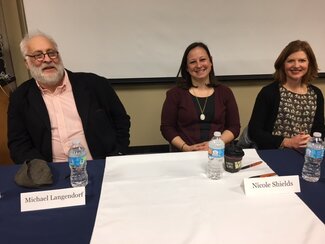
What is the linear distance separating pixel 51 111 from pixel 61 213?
2.80ft

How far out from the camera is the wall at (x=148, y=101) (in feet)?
8.99

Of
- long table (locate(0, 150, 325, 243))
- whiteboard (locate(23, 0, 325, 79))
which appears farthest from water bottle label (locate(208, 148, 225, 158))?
whiteboard (locate(23, 0, 325, 79))

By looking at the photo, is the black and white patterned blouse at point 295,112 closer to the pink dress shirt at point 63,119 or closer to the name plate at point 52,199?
the pink dress shirt at point 63,119

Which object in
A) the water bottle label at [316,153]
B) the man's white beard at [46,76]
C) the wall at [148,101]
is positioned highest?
the man's white beard at [46,76]

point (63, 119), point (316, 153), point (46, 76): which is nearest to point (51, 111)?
point (63, 119)

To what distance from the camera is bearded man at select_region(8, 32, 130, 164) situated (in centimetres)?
→ 166

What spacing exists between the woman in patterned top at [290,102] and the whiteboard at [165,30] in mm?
757

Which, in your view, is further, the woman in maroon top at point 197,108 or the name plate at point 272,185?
the woman in maroon top at point 197,108

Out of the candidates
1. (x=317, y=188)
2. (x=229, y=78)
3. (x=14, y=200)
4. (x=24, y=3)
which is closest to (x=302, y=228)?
(x=317, y=188)

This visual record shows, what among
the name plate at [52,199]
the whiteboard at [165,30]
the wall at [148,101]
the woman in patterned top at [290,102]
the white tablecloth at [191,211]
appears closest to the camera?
the white tablecloth at [191,211]

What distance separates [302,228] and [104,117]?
51.3 inches

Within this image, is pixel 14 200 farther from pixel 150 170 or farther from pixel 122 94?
pixel 122 94

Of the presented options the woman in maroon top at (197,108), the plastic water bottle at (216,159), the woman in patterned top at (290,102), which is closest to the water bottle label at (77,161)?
the plastic water bottle at (216,159)

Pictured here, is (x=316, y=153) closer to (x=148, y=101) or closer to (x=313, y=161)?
(x=313, y=161)
